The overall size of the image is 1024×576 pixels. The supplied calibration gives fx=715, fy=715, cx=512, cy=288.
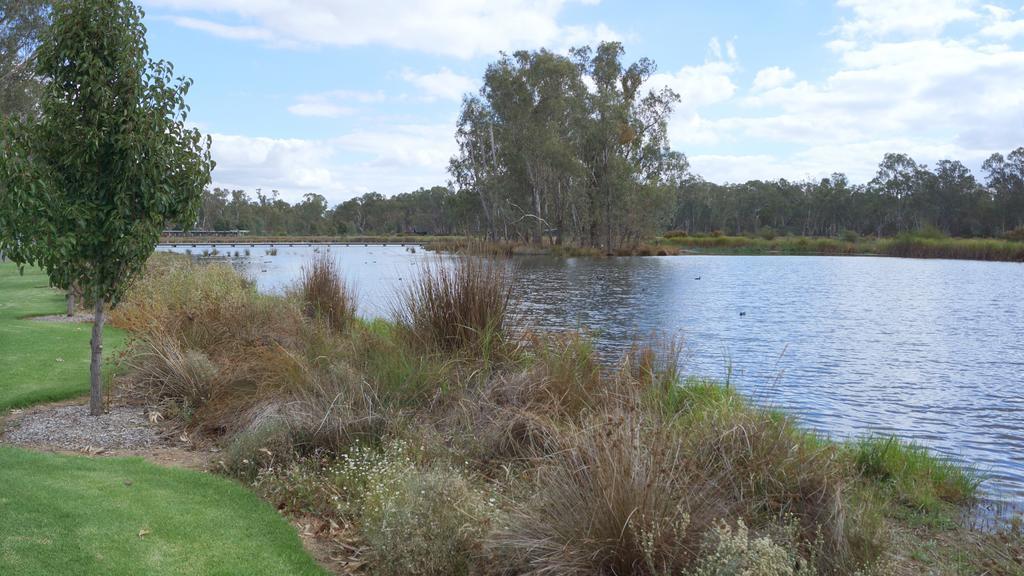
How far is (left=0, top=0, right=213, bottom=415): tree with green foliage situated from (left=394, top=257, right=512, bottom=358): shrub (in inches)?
108

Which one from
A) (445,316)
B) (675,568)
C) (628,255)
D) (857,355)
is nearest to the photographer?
(675,568)

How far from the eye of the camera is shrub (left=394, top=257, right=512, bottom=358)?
791 cm

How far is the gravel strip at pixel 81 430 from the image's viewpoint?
21.4 feet

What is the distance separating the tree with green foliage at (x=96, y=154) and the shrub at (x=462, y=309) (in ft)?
9.00

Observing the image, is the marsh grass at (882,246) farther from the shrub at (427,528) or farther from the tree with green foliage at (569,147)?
the shrub at (427,528)

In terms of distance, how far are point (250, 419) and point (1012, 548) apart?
628cm

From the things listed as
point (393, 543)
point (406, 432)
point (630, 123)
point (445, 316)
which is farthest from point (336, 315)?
point (630, 123)

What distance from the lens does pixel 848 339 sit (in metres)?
16.7

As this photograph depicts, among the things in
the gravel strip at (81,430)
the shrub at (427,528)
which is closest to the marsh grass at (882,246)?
the shrub at (427,528)

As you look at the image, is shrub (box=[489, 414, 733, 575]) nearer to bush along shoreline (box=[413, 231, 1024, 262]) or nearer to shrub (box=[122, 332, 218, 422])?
shrub (box=[122, 332, 218, 422])

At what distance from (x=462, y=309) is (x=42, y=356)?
624 cm

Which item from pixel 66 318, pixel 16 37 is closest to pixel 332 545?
pixel 66 318

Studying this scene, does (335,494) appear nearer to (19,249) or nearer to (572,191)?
(19,249)

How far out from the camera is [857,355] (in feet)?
48.1
